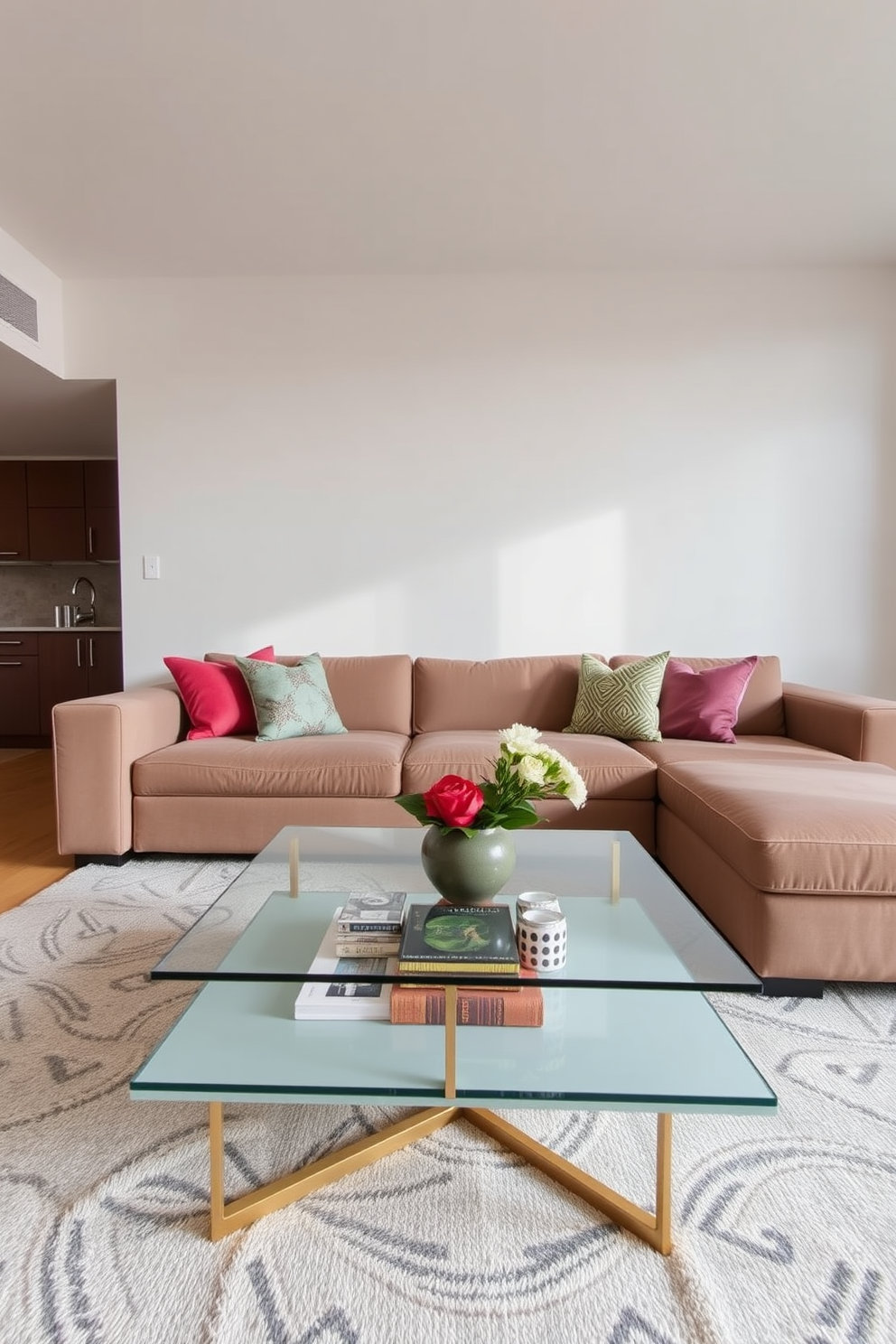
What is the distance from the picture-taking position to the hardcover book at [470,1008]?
3.96ft

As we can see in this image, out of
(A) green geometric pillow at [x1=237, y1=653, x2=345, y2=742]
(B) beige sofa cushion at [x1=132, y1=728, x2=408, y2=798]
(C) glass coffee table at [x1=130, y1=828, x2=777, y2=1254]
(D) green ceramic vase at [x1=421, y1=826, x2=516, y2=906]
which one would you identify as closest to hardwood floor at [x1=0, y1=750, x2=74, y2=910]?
Result: (B) beige sofa cushion at [x1=132, y1=728, x2=408, y2=798]

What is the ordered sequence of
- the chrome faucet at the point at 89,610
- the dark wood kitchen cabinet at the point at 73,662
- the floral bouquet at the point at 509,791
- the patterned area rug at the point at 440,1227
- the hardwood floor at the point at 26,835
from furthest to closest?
the chrome faucet at the point at 89,610, the dark wood kitchen cabinet at the point at 73,662, the hardwood floor at the point at 26,835, the floral bouquet at the point at 509,791, the patterned area rug at the point at 440,1227

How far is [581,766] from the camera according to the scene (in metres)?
2.69

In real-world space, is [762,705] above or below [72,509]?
below

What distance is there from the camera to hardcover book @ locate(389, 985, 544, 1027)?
1.21m

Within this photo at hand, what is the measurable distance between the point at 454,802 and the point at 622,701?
1972 millimetres

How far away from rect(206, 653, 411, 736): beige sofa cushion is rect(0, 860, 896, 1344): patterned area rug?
1898 mm

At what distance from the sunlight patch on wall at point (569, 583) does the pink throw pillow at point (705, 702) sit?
2.08 feet

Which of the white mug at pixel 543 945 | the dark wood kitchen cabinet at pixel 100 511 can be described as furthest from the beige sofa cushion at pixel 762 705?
the dark wood kitchen cabinet at pixel 100 511

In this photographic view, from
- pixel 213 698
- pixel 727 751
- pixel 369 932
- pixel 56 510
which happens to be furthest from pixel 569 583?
pixel 56 510

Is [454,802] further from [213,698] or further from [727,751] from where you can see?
[213,698]

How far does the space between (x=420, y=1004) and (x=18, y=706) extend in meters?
5.38

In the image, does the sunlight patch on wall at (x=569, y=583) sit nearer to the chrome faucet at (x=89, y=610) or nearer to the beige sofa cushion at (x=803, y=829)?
the beige sofa cushion at (x=803, y=829)

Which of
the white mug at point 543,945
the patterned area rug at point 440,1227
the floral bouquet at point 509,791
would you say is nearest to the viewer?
the patterned area rug at point 440,1227
